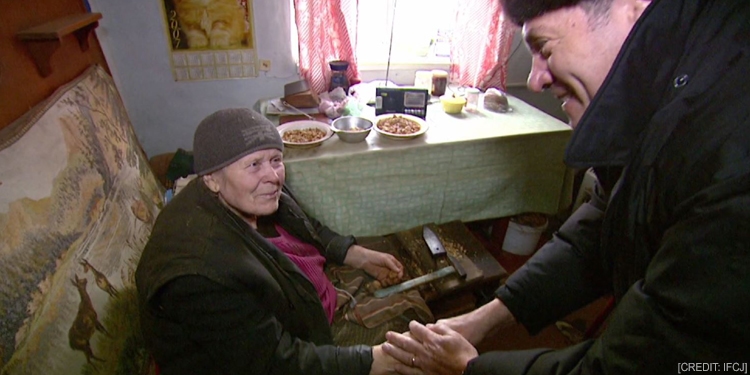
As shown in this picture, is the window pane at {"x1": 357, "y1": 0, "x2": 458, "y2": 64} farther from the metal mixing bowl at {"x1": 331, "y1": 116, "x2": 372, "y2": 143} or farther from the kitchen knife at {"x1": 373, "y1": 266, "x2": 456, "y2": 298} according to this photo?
the kitchen knife at {"x1": 373, "y1": 266, "x2": 456, "y2": 298}

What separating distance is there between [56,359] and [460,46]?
2.77 m

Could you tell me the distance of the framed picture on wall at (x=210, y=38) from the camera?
230 cm

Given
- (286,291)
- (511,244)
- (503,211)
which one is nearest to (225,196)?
(286,291)

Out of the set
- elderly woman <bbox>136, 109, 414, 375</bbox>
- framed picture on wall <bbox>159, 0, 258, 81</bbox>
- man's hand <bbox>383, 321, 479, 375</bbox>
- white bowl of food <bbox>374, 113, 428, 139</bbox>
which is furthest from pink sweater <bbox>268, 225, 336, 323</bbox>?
framed picture on wall <bbox>159, 0, 258, 81</bbox>

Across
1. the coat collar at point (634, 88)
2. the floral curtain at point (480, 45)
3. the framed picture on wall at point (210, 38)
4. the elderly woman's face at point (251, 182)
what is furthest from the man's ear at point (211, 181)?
the floral curtain at point (480, 45)

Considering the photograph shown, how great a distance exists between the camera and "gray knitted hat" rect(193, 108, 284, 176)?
105 centimetres

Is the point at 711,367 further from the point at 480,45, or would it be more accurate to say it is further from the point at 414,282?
the point at 480,45

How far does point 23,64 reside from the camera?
1246 millimetres

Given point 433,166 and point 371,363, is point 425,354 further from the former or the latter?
point 433,166

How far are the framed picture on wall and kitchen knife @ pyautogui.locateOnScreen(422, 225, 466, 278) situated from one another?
5.72ft

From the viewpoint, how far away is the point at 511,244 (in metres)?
2.55

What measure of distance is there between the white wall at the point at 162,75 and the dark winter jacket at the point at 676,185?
2.32 m

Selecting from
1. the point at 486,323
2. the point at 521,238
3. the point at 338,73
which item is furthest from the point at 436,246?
the point at 338,73

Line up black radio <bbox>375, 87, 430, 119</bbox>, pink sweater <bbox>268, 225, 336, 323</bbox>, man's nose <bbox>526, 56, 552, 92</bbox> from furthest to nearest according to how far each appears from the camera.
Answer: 1. black radio <bbox>375, 87, 430, 119</bbox>
2. pink sweater <bbox>268, 225, 336, 323</bbox>
3. man's nose <bbox>526, 56, 552, 92</bbox>
